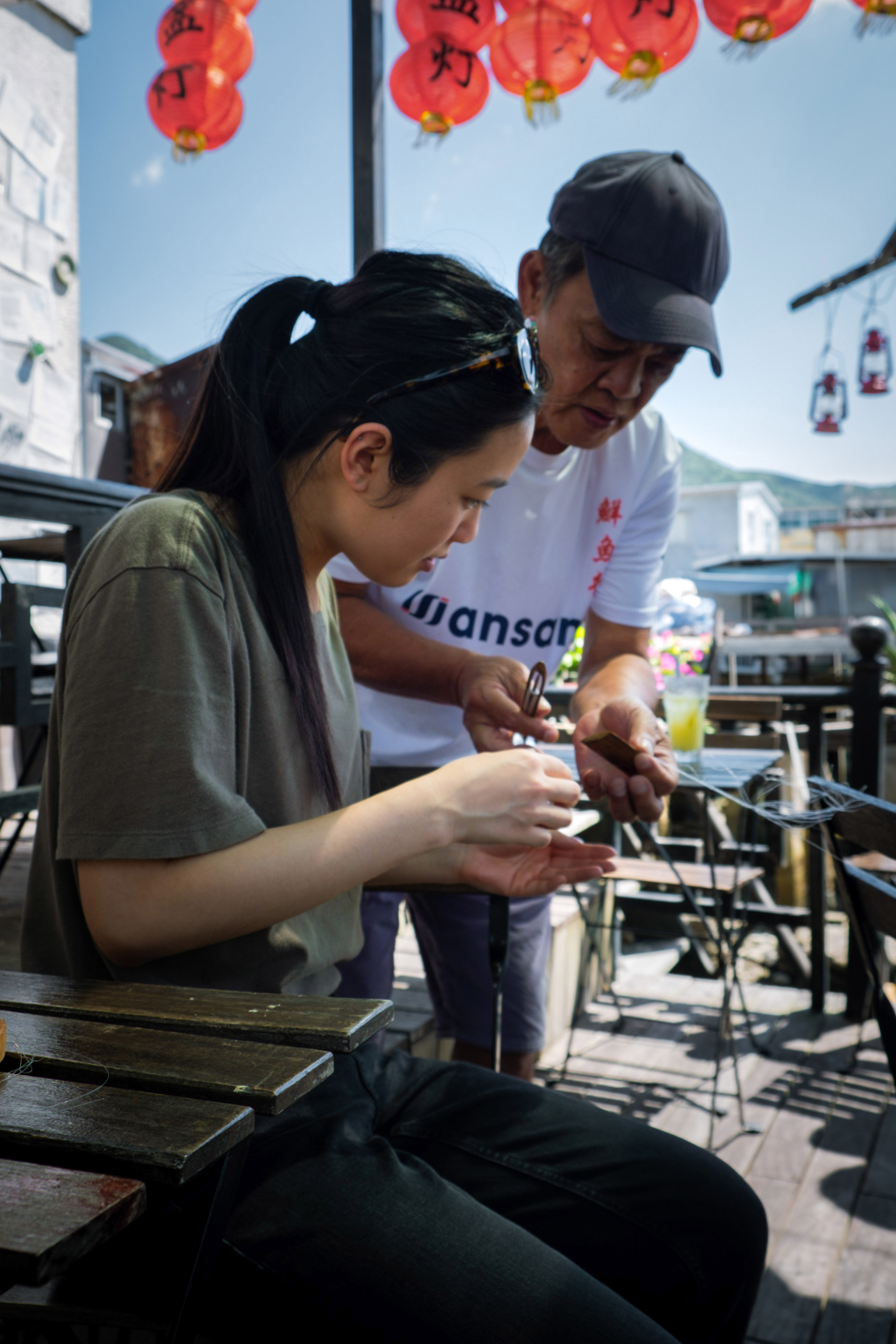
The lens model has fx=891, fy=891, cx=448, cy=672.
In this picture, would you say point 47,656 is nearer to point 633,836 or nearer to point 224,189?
point 633,836

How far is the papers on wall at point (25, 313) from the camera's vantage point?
4973mm

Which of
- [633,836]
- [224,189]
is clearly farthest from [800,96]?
[633,836]

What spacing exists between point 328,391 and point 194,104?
3.28 m

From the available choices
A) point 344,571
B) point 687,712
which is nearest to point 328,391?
point 344,571

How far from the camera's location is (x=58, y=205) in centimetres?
534

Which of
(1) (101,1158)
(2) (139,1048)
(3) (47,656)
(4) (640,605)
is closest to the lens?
(1) (101,1158)

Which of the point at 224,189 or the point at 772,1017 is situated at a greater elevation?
the point at 224,189

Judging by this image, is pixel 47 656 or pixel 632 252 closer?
pixel 632 252

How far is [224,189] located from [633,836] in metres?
19.1

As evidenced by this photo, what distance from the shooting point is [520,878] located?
4.34 ft

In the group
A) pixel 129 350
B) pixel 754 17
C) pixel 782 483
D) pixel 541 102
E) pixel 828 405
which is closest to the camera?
pixel 754 17

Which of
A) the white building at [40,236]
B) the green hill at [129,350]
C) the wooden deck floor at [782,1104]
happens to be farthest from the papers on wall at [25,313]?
the wooden deck floor at [782,1104]

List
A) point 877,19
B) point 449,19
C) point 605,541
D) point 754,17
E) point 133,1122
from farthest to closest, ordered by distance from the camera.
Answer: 1. point 449,19
2. point 754,17
3. point 877,19
4. point 605,541
5. point 133,1122

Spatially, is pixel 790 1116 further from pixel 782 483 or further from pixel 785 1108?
pixel 782 483
